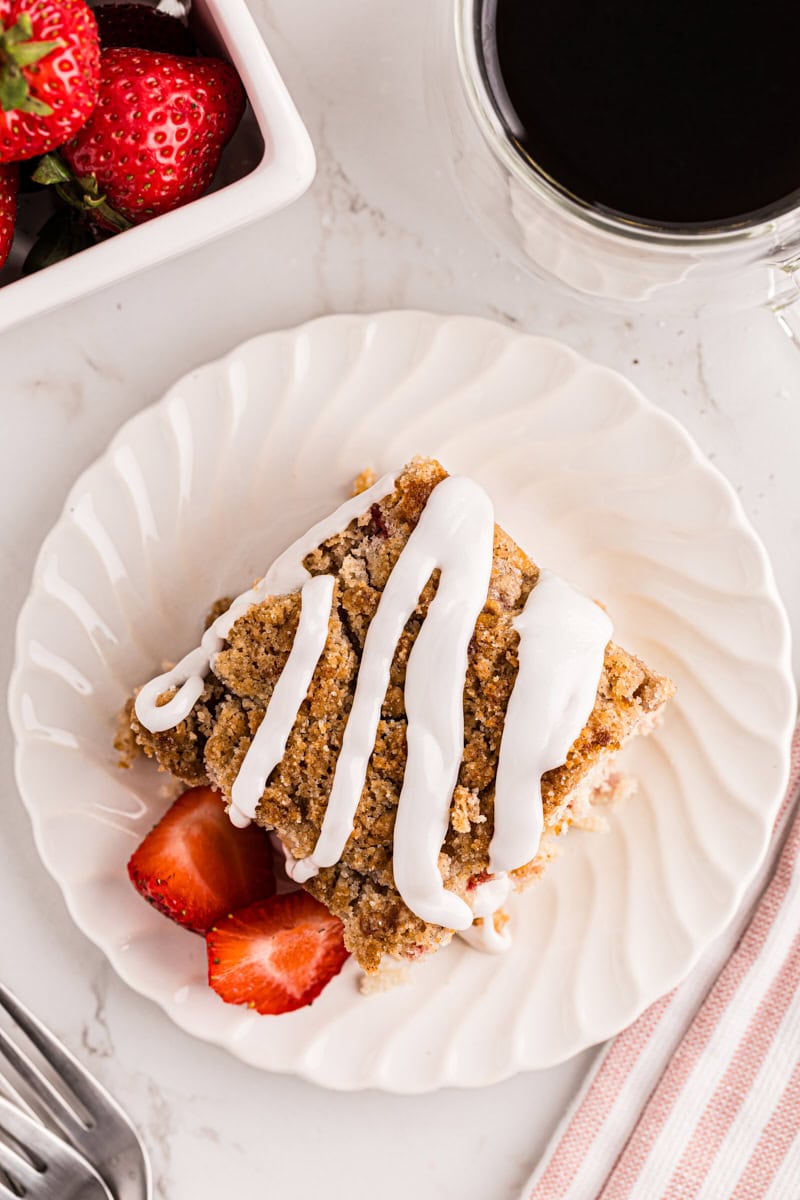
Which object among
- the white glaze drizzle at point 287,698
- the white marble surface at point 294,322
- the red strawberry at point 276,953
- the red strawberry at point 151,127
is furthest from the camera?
the white marble surface at point 294,322

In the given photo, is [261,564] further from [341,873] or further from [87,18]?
[87,18]

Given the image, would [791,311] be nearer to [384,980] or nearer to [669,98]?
[669,98]

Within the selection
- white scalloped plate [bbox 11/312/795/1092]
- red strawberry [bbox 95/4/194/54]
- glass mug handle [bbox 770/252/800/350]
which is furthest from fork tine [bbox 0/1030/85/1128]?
glass mug handle [bbox 770/252/800/350]

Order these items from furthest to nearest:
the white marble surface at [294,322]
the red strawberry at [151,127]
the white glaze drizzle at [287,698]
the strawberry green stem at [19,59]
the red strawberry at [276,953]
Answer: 1. the white marble surface at [294,322]
2. the red strawberry at [276,953]
3. the white glaze drizzle at [287,698]
4. the red strawberry at [151,127]
5. the strawberry green stem at [19,59]

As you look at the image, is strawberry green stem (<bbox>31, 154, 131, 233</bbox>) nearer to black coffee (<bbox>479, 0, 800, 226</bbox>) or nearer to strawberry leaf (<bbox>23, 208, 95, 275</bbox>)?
strawberry leaf (<bbox>23, 208, 95, 275</bbox>)

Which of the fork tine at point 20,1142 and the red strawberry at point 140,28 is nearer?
the red strawberry at point 140,28

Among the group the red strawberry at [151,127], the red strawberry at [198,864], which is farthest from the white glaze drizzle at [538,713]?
the red strawberry at [151,127]

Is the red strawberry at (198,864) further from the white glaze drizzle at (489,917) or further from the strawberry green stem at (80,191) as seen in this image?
the strawberry green stem at (80,191)

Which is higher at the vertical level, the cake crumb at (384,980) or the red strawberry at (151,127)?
the red strawberry at (151,127)
